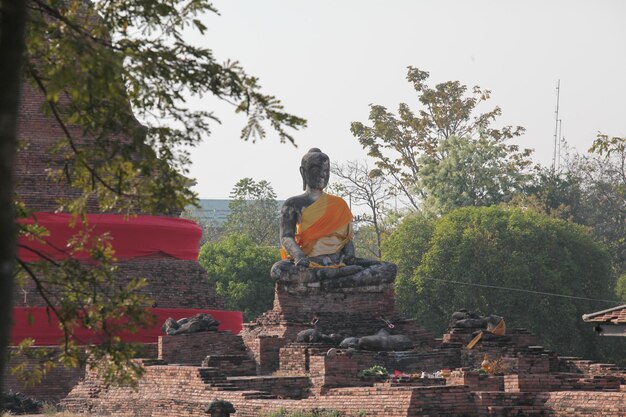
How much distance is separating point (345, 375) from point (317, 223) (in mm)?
5121

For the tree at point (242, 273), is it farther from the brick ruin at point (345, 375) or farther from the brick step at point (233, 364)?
the brick step at point (233, 364)

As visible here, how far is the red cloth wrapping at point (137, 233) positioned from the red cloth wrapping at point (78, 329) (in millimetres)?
1330

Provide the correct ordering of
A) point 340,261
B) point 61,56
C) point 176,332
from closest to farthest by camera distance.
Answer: point 61,56 < point 176,332 < point 340,261

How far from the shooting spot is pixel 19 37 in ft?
25.3

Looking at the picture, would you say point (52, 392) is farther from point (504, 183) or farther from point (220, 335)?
point (504, 183)

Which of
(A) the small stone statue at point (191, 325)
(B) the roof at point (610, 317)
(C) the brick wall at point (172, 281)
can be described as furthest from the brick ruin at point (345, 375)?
(C) the brick wall at point (172, 281)

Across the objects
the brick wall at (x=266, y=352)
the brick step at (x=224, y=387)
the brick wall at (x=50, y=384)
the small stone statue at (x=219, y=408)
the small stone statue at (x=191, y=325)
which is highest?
the small stone statue at (x=191, y=325)

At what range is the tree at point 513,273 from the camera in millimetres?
39094

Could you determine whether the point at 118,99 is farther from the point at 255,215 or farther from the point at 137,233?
the point at 255,215

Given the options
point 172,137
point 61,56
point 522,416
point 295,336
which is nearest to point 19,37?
point 61,56

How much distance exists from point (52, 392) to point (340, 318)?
5.59 meters

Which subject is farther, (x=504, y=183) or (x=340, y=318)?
(x=504, y=183)

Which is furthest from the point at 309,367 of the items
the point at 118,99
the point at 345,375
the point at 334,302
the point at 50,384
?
the point at 118,99

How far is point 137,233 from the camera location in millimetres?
28922
